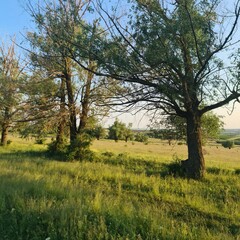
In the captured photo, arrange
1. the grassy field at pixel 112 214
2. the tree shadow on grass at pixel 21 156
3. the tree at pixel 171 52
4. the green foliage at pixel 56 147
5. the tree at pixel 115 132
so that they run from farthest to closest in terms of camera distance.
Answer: the tree at pixel 115 132 < the green foliage at pixel 56 147 < the tree shadow on grass at pixel 21 156 < the tree at pixel 171 52 < the grassy field at pixel 112 214

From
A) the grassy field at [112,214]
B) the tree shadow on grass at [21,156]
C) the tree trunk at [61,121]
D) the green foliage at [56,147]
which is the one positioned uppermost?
the tree trunk at [61,121]

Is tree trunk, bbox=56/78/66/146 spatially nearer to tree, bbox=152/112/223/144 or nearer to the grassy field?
tree, bbox=152/112/223/144

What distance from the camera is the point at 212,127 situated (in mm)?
18219

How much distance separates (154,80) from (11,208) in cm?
822

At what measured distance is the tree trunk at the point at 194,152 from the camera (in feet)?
43.8

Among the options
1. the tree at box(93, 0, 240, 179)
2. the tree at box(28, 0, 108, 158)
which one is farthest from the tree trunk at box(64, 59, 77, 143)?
the tree at box(93, 0, 240, 179)

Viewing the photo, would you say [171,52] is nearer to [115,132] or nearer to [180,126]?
[180,126]

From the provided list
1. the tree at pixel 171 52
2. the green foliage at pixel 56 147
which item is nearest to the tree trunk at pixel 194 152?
the tree at pixel 171 52

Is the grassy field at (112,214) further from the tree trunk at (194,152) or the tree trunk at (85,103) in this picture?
the tree trunk at (85,103)

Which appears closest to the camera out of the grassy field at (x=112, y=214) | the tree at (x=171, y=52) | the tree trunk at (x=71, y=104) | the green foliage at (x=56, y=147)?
the grassy field at (x=112, y=214)

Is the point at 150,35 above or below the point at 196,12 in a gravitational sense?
below

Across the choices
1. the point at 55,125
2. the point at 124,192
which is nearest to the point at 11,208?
the point at 124,192

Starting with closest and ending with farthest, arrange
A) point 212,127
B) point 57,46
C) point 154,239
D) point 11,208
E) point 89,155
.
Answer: point 154,239
point 11,208
point 57,46
point 212,127
point 89,155

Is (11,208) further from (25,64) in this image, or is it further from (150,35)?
(25,64)
